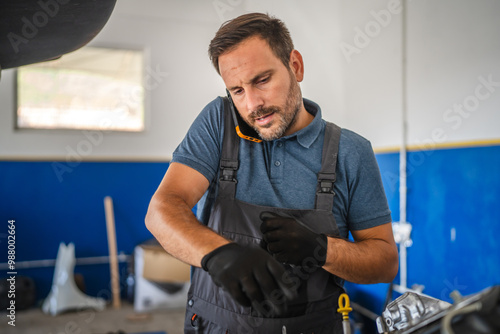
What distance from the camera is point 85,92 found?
172 inches

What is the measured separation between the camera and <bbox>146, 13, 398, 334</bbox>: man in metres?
1.11

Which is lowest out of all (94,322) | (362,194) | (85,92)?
(94,322)

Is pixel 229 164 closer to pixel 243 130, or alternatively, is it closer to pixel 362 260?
pixel 243 130

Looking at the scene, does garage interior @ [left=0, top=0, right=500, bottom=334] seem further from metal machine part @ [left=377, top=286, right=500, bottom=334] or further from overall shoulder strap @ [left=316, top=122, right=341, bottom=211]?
overall shoulder strap @ [left=316, top=122, right=341, bottom=211]

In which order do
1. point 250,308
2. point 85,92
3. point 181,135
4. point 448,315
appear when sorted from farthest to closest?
point 181,135 < point 85,92 < point 250,308 < point 448,315

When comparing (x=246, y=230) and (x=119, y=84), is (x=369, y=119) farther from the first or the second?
(x=119, y=84)

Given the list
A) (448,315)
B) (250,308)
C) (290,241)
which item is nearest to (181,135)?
(250,308)

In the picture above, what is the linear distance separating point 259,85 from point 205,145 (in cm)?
23

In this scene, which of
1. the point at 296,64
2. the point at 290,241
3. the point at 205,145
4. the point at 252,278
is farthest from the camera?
the point at 296,64

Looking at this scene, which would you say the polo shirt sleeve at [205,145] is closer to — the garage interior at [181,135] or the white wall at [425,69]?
the garage interior at [181,135]

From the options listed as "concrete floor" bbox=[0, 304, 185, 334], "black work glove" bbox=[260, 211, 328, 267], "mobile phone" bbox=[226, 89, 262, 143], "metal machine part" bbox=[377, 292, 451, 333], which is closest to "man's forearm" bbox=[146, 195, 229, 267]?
"black work glove" bbox=[260, 211, 328, 267]

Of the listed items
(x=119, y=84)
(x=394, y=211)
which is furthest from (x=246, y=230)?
(x=119, y=84)

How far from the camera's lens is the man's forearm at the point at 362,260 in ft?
3.47

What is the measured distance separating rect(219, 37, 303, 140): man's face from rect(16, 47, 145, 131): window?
11.7 feet
